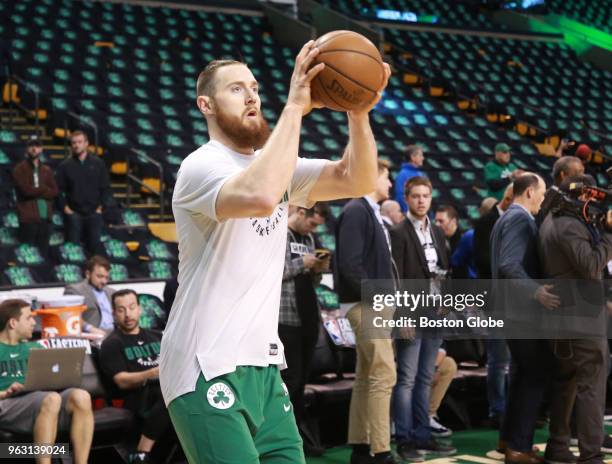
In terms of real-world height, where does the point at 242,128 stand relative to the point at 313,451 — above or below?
above

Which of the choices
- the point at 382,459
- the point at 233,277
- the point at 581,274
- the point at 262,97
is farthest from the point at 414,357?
the point at 262,97

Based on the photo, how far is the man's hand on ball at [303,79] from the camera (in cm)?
235

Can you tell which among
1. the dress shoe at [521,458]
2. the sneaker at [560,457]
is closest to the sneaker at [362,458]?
the dress shoe at [521,458]

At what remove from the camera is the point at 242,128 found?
2.52 m

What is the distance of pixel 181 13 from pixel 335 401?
42.3 feet

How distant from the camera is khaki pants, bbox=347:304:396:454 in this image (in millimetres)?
5375

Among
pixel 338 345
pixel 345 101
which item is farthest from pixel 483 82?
pixel 345 101

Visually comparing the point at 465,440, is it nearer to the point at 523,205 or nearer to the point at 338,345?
the point at 338,345

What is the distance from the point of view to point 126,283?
27.8ft

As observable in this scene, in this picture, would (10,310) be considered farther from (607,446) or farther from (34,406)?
(607,446)

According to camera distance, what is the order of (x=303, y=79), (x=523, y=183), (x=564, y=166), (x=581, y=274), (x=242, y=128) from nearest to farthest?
(x=303, y=79), (x=242, y=128), (x=581, y=274), (x=523, y=183), (x=564, y=166)

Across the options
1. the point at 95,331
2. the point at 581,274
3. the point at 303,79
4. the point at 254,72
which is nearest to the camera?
the point at 303,79

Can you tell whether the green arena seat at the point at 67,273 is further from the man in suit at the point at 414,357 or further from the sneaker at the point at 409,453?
the sneaker at the point at 409,453

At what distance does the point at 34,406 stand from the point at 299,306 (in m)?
1.54
